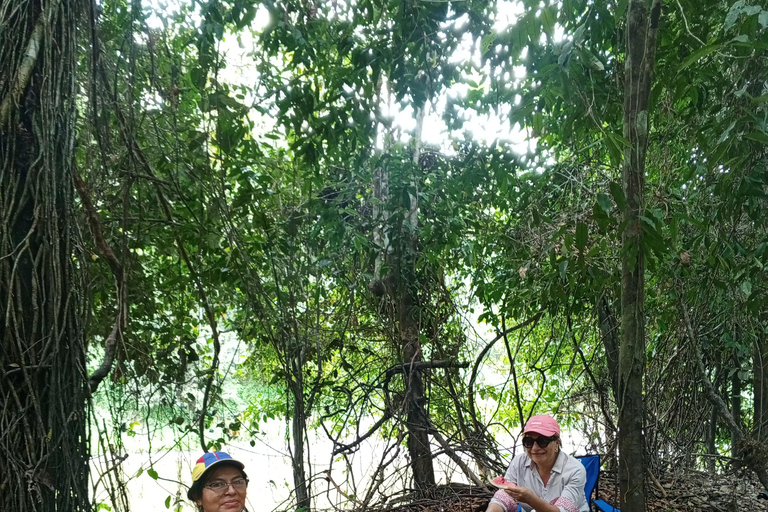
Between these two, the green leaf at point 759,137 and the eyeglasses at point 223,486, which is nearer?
the green leaf at point 759,137

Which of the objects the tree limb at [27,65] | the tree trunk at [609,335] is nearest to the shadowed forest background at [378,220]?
the tree limb at [27,65]

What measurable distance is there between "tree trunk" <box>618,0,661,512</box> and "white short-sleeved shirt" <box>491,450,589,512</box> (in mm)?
481

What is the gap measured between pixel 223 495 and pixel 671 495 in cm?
271

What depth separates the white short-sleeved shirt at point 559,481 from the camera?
243 cm

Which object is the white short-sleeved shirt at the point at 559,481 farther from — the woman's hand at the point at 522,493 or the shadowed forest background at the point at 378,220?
the shadowed forest background at the point at 378,220

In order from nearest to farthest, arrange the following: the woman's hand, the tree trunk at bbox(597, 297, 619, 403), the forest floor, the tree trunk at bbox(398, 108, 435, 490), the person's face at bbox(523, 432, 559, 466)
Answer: the woman's hand, the person's face at bbox(523, 432, 559, 466), the forest floor, the tree trunk at bbox(597, 297, 619, 403), the tree trunk at bbox(398, 108, 435, 490)

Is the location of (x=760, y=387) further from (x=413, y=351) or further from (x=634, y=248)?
(x=634, y=248)

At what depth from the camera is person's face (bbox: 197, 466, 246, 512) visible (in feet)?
5.72

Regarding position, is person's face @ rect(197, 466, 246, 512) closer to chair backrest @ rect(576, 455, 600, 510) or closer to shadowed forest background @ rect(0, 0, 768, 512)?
shadowed forest background @ rect(0, 0, 768, 512)

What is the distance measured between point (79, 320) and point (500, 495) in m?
1.95

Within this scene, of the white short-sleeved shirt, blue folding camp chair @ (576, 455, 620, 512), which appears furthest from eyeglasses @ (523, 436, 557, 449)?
blue folding camp chair @ (576, 455, 620, 512)

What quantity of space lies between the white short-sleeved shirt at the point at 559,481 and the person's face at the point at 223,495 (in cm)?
130

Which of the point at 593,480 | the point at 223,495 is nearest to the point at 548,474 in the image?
the point at 593,480

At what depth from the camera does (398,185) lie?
3.15 m
